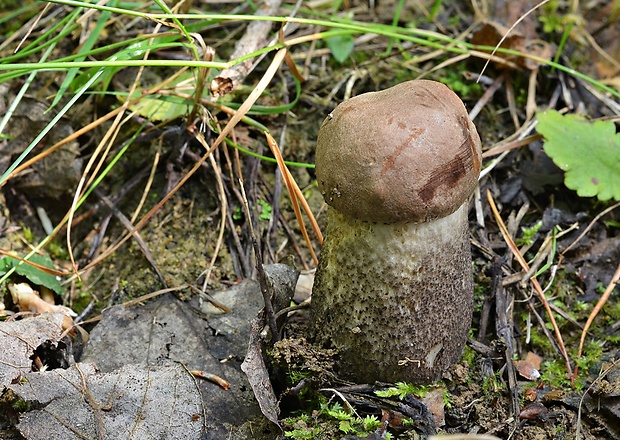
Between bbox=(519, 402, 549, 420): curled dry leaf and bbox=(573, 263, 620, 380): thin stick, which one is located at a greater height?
bbox=(573, 263, 620, 380): thin stick

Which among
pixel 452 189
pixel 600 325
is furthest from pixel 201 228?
pixel 600 325

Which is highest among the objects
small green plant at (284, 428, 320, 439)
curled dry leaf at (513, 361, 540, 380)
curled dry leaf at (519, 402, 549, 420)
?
small green plant at (284, 428, 320, 439)

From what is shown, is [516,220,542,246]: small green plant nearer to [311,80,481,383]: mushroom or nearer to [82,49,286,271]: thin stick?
[311,80,481,383]: mushroom

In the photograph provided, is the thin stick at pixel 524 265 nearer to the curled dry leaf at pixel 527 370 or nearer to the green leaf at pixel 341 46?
the curled dry leaf at pixel 527 370

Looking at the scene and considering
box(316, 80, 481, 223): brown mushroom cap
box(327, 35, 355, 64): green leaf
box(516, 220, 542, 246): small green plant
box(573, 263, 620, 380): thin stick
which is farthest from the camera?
box(327, 35, 355, 64): green leaf

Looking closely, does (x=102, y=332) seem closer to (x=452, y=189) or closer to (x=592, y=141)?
(x=452, y=189)

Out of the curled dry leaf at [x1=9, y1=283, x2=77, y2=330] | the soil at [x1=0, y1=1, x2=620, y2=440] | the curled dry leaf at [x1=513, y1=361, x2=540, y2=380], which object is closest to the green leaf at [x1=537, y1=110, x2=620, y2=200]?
the soil at [x1=0, y1=1, x2=620, y2=440]

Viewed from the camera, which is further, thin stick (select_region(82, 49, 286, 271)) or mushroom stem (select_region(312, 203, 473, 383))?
thin stick (select_region(82, 49, 286, 271))
